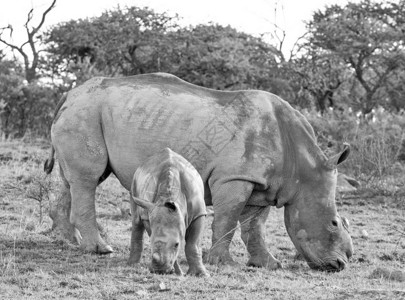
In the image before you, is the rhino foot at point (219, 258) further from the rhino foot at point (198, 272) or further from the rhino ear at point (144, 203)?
the rhino ear at point (144, 203)

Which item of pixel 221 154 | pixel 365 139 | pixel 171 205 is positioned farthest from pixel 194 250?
pixel 365 139

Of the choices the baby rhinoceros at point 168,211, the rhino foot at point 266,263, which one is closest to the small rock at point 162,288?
the baby rhinoceros at point 168,211

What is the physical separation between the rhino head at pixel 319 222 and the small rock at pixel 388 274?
63 cm

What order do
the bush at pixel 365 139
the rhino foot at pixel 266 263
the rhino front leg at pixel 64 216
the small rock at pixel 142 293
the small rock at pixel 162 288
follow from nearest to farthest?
the small rock at pixel 142 293 → the small rock at pixel 162 288 → the rhino foot at pixel 266 263 → the rhino front leg at pixel 64 216 → the bush at pixel 365 139

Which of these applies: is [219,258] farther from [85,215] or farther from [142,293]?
[142,293]

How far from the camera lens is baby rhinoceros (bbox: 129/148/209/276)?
7.58 m

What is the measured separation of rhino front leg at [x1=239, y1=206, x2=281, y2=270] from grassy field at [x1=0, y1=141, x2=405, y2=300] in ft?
0.62

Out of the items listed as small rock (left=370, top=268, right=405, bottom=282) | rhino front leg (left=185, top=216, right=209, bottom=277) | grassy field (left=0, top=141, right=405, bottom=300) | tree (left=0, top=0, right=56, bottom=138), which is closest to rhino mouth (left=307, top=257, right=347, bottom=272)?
grassy field (left=0, top=141, right=405, bottom=300)

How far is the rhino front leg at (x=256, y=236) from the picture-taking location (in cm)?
925

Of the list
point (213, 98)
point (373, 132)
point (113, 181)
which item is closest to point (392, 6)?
point (373, 132)

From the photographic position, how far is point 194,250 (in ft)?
26.4

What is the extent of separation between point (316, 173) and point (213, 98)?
132 cm

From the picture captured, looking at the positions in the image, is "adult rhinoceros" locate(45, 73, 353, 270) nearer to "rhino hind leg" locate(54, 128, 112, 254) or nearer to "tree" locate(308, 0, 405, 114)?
"rhino hind leg" locate(54, 128, 112, 254)

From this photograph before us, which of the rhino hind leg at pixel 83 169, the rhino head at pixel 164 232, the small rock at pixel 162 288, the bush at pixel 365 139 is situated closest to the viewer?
the small rock at pixel 162 288
